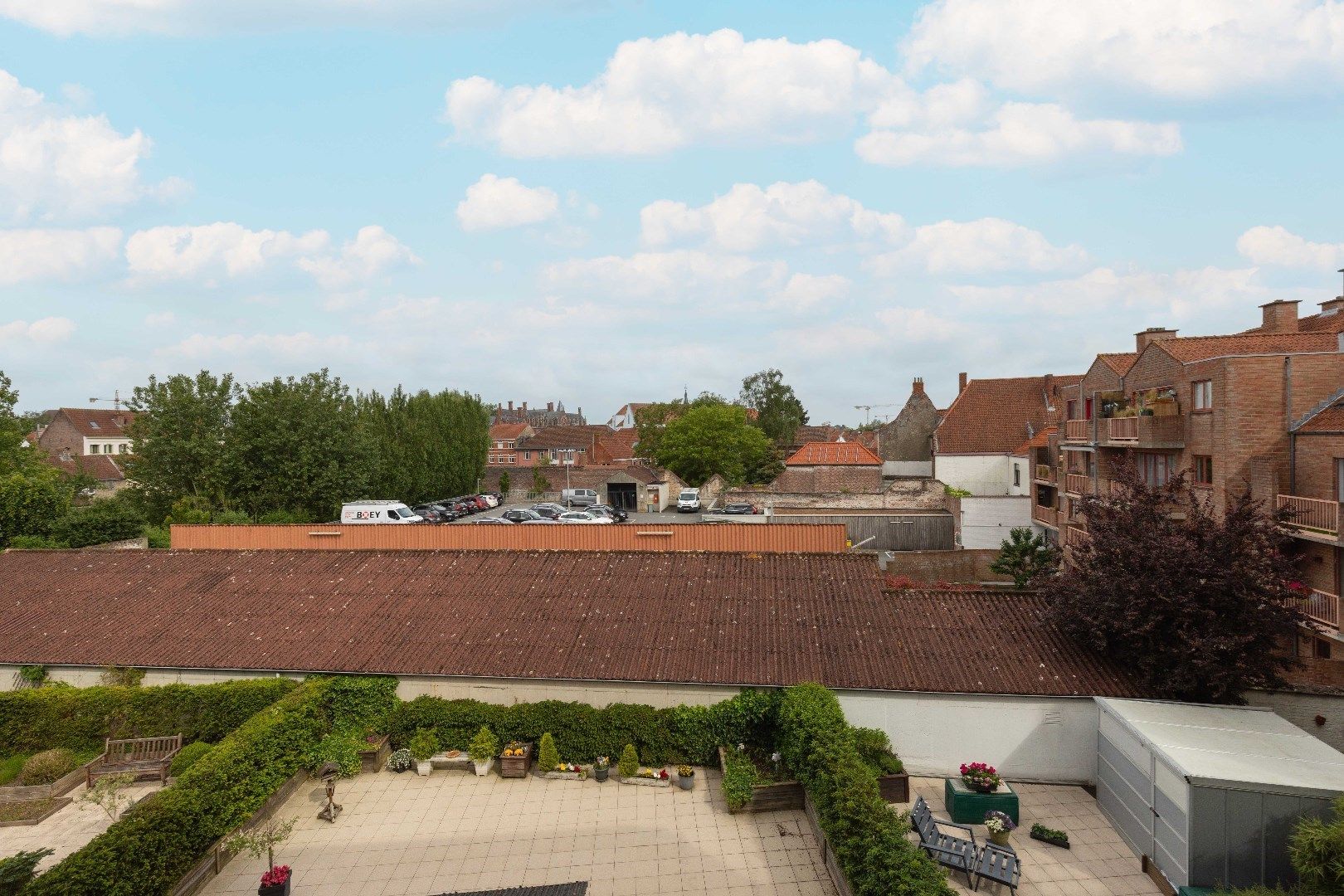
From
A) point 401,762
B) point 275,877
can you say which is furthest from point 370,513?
point 275,877

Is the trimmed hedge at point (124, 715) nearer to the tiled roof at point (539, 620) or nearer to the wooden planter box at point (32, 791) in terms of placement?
the tiled roof at point (539, 620)

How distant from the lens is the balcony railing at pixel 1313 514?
1723 centimetres

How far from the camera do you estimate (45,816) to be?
46.8 feet

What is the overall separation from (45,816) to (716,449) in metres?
48.0

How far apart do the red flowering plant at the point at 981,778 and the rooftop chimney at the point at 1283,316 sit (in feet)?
74.1

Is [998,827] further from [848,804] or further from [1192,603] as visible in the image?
[1192,603]

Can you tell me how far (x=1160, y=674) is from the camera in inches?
581

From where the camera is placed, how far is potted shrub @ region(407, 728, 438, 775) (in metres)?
15.9

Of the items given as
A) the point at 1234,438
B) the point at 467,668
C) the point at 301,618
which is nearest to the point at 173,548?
the point at 301,618

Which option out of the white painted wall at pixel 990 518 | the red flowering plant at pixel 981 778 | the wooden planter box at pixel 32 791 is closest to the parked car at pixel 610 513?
the white painted wall at pixel 990 518

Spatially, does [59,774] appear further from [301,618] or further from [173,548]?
[173,548]

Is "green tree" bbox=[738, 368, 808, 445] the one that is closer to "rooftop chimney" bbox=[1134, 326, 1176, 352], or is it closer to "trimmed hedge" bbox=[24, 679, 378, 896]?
"rooftop chimney" bbox=[1134, 326, 1176, 352]

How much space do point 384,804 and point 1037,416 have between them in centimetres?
3968

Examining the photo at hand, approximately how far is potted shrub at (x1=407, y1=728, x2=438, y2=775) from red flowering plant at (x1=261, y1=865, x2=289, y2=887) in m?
4.18
